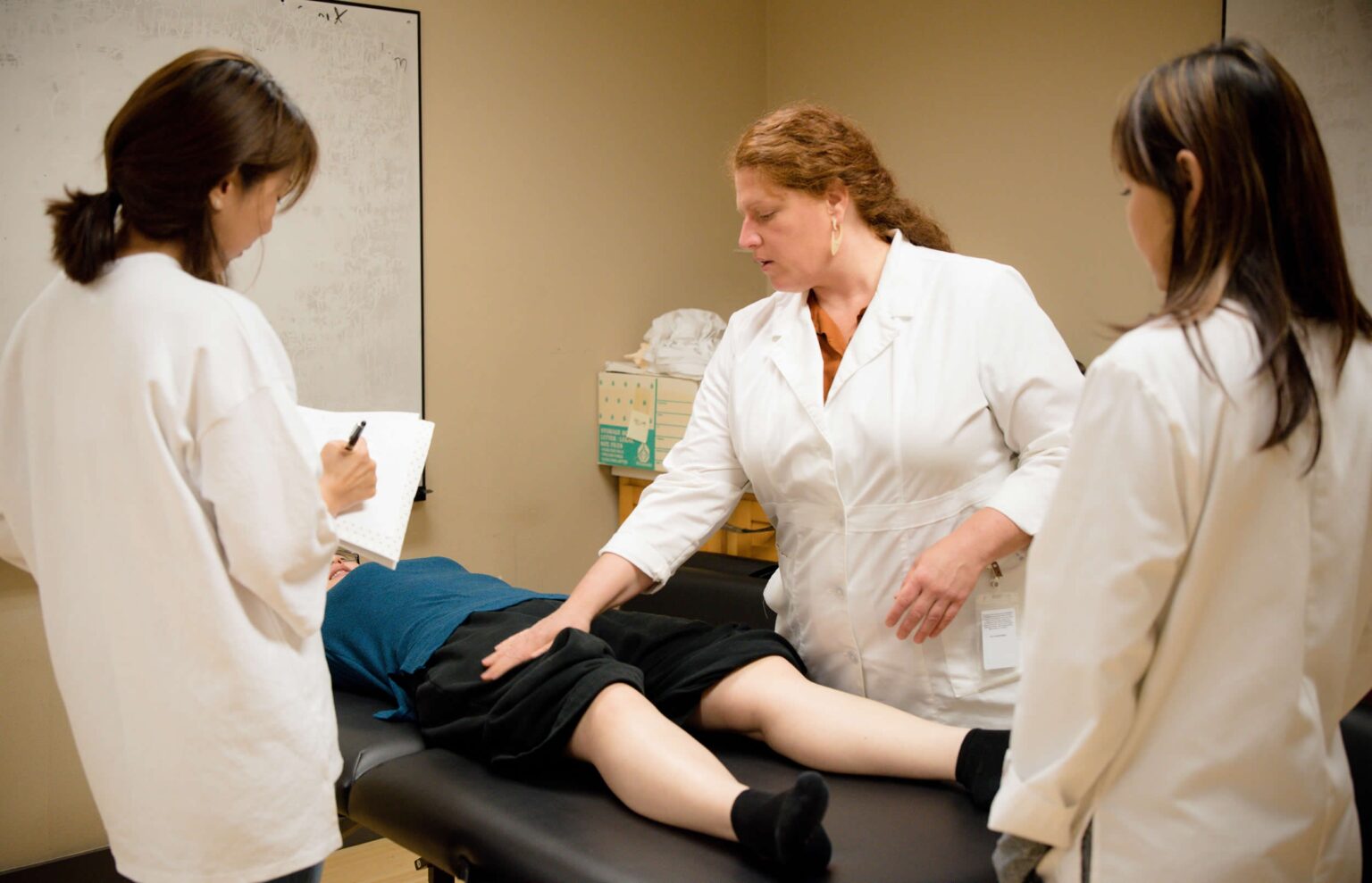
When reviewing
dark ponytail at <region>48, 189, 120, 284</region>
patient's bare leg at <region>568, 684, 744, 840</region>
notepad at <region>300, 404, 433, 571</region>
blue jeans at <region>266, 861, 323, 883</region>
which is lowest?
blue jeans at <region>266, 861, 323, 883</region>

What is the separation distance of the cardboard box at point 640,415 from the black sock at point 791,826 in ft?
6.80

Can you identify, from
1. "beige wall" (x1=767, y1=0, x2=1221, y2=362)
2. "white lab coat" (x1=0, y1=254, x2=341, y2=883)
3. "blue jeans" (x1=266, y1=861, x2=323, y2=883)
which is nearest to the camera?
"white lab coat" (x1=0, y1=254, x2=341, y2=883)

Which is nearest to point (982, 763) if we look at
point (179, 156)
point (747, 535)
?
point (179, 156)

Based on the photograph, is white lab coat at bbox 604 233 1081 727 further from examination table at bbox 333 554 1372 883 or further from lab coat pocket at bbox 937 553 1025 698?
examination table at bbox 333 554 1372 883

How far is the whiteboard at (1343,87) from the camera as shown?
255cm

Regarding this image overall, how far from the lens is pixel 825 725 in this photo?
158 cm

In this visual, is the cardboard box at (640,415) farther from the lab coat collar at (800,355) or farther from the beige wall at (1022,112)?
the lab coat collar at (800,355)

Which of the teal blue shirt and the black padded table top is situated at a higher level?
the teal blue shirt

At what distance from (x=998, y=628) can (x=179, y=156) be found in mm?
1196

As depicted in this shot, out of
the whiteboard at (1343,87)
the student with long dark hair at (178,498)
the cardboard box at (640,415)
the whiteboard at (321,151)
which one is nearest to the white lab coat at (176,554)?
the student with long dark hair at (178,498)

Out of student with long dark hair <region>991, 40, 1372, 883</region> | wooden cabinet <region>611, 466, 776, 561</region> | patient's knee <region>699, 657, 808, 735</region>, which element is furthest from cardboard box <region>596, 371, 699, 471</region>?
student with long dark hair <region>991, 40, 1372, 883</region>

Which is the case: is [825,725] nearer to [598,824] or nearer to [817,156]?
[598,824]

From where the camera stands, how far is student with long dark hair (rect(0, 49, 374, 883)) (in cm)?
110

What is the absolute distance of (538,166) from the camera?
11.6 feet
